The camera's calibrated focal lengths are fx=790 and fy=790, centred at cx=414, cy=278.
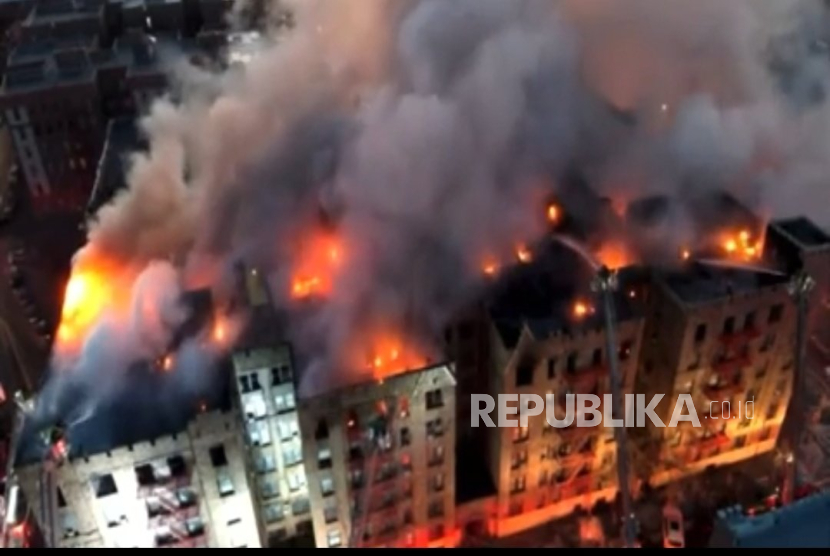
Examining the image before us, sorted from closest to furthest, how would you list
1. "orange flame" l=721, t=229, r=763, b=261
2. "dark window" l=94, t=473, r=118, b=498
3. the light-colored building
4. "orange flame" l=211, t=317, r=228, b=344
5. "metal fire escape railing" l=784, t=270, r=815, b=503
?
the light-colored building < "dark window" l=94, t=473, r=118, b=498 < "orange flame" l=211, t=317, r=228, b=344 < "metal fire escape railing" l=784, t=270, r=815, b=503 < "orange flame" l=721, t=229, r=763, b=261

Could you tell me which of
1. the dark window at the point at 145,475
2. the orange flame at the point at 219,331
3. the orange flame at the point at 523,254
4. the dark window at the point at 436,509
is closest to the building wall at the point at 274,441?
the orange flame at the point at 219,331

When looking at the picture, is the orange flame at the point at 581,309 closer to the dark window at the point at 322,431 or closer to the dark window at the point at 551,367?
the dark window at the point at 551,367

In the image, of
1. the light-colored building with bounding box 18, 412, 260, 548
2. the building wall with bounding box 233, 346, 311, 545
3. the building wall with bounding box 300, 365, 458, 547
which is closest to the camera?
the light-colored building with bounding box 18, 412, 260, 548

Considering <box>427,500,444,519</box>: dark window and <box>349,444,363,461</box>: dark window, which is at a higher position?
<box>349,444,363,461</box>: dark window

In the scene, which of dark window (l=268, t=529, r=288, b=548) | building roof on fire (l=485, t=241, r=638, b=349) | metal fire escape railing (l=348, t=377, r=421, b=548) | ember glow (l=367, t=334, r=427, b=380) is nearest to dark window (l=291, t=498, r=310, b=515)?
dark window (l=268, t=529, r=288, b=548)

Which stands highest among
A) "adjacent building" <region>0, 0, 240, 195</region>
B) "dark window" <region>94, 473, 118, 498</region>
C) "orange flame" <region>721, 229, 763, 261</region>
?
"adjacent building" <region>0, 0, 240, 195</region>

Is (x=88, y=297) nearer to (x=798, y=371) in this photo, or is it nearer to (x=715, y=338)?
(x=715, y=338)

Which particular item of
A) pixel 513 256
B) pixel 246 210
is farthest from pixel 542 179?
pixel 246 210

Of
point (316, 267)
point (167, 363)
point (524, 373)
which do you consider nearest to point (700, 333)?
point (524, 373)

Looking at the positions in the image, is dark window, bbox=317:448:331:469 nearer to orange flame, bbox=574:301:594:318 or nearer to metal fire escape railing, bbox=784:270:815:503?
orange flame, bbox=574:301:594:318
